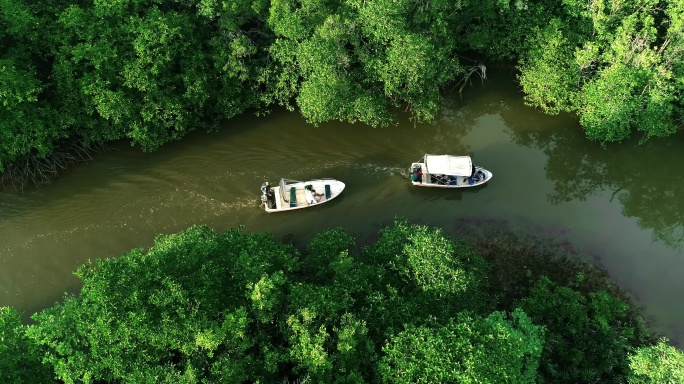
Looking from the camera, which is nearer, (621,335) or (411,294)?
(411,294)

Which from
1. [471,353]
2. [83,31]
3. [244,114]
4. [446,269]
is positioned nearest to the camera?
[471,353]

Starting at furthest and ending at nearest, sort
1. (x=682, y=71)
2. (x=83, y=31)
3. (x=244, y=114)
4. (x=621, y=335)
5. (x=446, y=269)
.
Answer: (x=244, y=114) → (x=682, y=71) → (x=83, y=31) → (x=621, y=335) → (x=446, y=269)

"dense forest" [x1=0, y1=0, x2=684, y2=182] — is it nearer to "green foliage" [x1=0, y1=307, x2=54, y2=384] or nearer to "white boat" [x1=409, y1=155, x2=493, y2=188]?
"white boat" [x1=409, y1=155, x2=493, y2=188]

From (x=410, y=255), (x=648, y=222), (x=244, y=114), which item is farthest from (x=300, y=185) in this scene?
(x=648, y=222)

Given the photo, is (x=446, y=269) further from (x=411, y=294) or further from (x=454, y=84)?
(x=454, y=84)

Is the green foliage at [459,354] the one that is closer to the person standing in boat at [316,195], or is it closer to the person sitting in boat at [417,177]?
the person sitting in boat at [417,177]

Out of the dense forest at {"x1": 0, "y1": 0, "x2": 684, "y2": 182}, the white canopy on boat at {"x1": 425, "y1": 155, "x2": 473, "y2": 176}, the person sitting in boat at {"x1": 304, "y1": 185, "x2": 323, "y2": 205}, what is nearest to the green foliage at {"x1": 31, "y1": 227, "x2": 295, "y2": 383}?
the person sitting in boat at {"x1": 304, "y1": 185, "x2": 323, "y2": 205}

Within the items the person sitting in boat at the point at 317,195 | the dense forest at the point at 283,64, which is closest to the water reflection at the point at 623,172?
the dense forest at the point at 283,64
